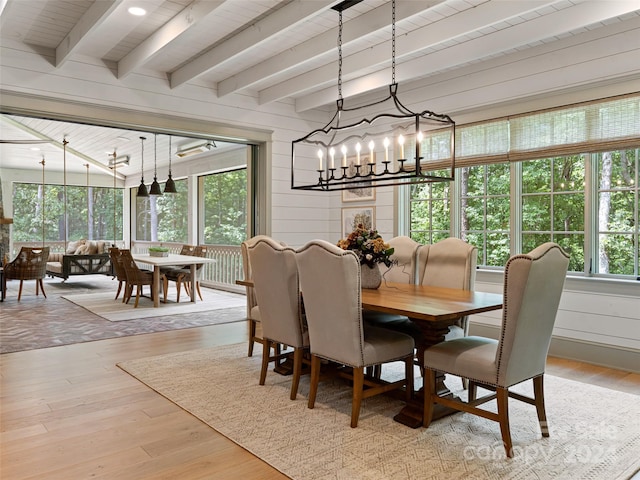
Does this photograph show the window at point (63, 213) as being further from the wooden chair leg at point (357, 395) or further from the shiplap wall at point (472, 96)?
the wooden chair leg at point (357, 395)

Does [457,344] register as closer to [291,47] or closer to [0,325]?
[291,47]

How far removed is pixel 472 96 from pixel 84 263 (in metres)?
7.89

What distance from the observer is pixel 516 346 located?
2.45m

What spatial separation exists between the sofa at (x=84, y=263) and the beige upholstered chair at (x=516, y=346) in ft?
27.7

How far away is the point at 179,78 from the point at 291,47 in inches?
52.0

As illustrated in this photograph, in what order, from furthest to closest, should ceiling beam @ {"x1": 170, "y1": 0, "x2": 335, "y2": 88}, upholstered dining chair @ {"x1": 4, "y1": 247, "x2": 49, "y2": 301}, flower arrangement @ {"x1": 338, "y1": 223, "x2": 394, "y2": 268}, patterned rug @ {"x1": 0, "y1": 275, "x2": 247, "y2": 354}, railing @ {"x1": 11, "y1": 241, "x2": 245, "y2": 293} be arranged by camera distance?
railing @ {"x1": 11, "y1": 241, "x2": 245, "y2": 293}
upholstered dining chair @ {"x1": 4, "y1": 247, "x2": 49, "y2": 301}
patterned rug @ {"x1": 0, "y1": 275, "x2": 247, "y2": 354}
ceiling beam @ {"x1": 170, "y1": 0, "x2": 335, "y2": 88}
flower arrangement @ {"x1": 338, "y1": 223, "x2": 394, "y2": 268}

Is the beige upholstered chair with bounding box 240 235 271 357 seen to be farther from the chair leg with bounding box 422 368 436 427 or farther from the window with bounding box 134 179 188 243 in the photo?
the window with bounding box 134 179 188 243

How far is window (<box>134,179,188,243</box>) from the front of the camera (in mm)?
10844

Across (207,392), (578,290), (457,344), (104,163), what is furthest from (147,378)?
(104,163)

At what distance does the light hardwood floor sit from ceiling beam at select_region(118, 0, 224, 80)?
2737 mm

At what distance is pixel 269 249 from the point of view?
130 inches

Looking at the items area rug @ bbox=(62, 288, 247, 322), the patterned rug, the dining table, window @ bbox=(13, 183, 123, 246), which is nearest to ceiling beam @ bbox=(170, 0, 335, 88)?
the patterned rug

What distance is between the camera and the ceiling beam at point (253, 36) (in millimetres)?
3598

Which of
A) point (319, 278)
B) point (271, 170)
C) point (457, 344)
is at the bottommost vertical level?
point (457, 344)
